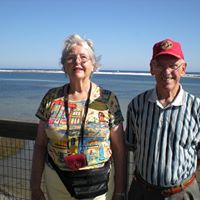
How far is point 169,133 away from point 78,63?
940 mm

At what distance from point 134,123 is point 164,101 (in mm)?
337

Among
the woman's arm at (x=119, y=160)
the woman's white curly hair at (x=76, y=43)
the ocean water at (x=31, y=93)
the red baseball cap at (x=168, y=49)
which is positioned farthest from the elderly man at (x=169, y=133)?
the ocean water at (x=31, y=93)

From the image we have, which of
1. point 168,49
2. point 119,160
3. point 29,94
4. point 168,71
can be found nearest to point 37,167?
point 119,160

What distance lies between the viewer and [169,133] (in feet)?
7.91

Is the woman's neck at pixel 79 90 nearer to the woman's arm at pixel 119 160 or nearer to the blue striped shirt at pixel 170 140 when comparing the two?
the woman's arm at pixel 119 160

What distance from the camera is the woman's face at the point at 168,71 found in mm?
2379

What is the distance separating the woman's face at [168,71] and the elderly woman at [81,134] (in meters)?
0.48

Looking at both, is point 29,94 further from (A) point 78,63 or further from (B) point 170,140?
(B) point 170,140

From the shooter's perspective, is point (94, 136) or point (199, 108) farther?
point (94, 136)

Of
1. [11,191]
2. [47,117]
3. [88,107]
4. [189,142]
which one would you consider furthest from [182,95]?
[11,191]

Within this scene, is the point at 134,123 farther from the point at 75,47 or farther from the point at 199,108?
the point at 75,47

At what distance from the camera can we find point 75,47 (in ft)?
8.75

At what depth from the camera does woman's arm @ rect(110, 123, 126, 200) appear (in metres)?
2.68

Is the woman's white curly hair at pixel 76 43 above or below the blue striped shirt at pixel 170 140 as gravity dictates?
above
